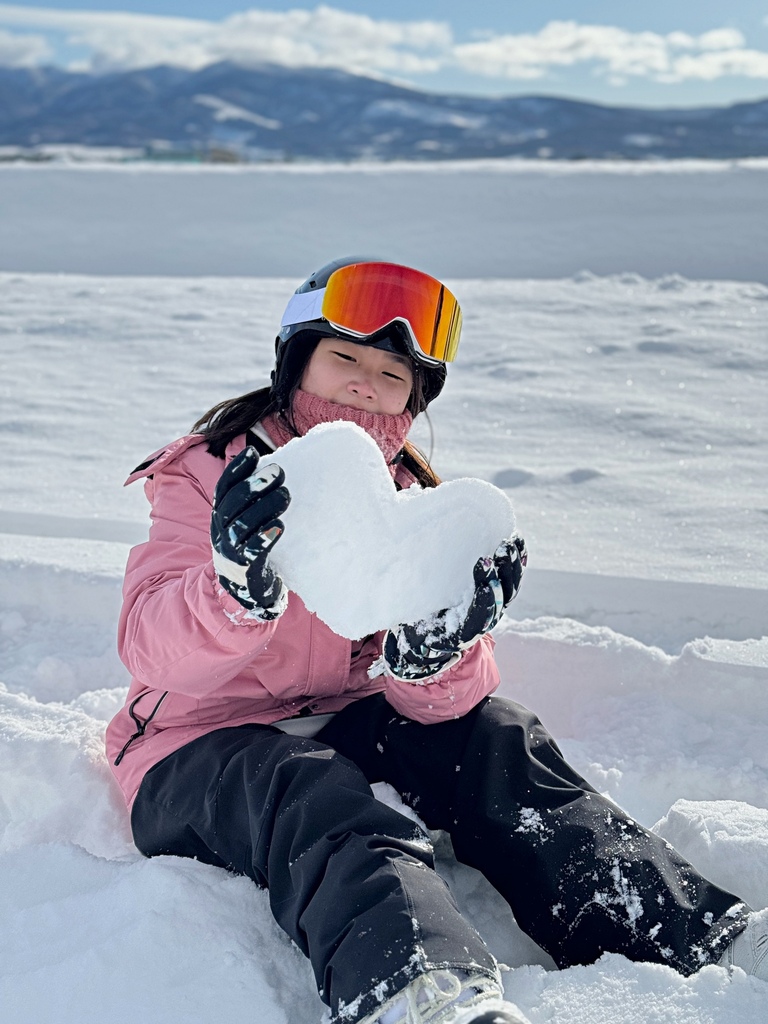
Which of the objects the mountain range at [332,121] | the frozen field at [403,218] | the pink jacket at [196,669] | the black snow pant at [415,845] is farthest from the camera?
the mountain range at [332,121]

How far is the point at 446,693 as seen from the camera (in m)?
1.90

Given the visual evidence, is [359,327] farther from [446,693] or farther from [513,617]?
[513,617]

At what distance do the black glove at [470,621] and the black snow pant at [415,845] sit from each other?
23cm

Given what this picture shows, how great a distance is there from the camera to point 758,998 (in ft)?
4.61

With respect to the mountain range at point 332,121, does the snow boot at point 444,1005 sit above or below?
below

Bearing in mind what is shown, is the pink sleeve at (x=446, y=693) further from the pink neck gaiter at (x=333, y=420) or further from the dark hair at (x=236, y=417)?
the dark hair at (x=236, y=417)

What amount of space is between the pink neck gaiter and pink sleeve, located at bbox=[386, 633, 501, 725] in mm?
465

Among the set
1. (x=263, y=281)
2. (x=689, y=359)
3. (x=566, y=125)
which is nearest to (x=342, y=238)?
(x=263, y=281)

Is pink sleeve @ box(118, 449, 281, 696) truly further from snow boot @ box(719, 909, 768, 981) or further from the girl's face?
snow boot @ box(719, 909, 768, 981)

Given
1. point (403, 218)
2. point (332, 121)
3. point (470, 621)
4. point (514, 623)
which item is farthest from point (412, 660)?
point (332, 121)

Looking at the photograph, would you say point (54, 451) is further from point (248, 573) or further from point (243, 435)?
point (248, 573)

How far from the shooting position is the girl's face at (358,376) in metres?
1.97

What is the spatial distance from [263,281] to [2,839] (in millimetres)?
7197

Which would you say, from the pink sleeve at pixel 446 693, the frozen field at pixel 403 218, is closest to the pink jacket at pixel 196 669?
the pink sleeve at pixel 446 693
